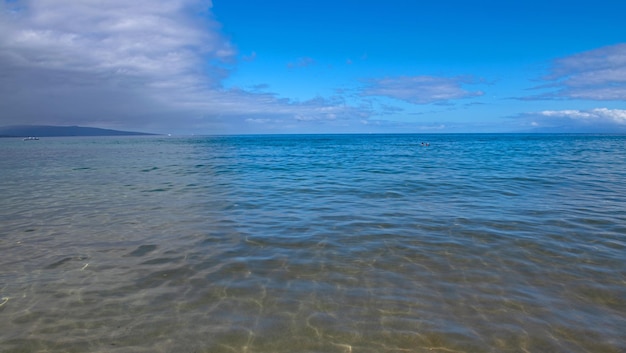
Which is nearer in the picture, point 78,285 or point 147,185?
point 78,285

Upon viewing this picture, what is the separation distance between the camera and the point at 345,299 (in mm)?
6656

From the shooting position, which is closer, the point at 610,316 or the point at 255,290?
the point at 610,316

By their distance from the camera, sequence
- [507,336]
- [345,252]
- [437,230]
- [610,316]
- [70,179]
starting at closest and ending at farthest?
[507,336], [610,316], [345,252], [437,230], [70,179]

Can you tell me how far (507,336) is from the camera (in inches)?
216

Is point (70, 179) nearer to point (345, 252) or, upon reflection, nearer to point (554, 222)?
point (345, 252)

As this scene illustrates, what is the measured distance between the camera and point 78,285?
7.24m

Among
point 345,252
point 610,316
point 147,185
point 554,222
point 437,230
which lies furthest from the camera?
point 147,185

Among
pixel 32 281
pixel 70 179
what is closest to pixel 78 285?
pixel 32 281

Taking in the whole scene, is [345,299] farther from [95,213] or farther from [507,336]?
[95,213]

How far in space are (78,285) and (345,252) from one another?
580 cm

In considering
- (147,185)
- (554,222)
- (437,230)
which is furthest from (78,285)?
(147,185)

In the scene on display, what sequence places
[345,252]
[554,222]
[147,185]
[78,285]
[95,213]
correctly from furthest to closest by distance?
[147,185], [95,213], [554,222], [345,252], [78,285]

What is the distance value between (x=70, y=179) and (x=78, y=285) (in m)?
20.3

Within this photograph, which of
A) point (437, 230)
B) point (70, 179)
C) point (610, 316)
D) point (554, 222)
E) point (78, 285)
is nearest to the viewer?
point (610, 316)
